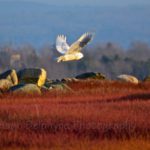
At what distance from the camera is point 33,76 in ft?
110

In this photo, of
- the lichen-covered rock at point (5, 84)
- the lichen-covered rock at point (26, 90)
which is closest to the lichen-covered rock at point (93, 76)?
the lichen-covered rock at point (5, 84)

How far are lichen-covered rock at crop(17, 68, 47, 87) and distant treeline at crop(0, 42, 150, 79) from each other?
3234cm

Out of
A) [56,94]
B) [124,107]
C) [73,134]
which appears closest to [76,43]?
[56,94]

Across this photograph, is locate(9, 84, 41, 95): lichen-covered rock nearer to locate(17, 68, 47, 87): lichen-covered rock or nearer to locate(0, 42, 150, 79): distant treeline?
locate(17, 68, 47, 87): lichen-covered rock

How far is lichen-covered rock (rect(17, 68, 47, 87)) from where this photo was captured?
33.2 meters

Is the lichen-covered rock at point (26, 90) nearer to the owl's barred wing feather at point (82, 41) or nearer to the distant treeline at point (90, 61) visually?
the owl's barred wing feather at point (82, 41)

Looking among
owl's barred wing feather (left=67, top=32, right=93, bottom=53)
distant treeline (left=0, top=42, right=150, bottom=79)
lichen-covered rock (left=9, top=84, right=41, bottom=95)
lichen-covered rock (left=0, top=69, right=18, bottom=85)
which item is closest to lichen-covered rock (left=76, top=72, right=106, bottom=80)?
owl's barred wing feather (left=67, top=32, right=93, bottom=53)

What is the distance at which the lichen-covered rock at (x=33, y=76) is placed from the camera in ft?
109

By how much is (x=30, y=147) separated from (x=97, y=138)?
156 centimetres

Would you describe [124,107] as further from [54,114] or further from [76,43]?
[76,43]

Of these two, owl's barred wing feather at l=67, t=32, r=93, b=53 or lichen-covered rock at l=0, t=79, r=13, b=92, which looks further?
owl's barred wing feather at l=67, t=32, r=93, b=53

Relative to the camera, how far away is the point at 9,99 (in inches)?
1050

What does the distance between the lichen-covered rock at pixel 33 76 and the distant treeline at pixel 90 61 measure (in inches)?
1273

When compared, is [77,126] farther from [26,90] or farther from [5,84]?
[5,84]
